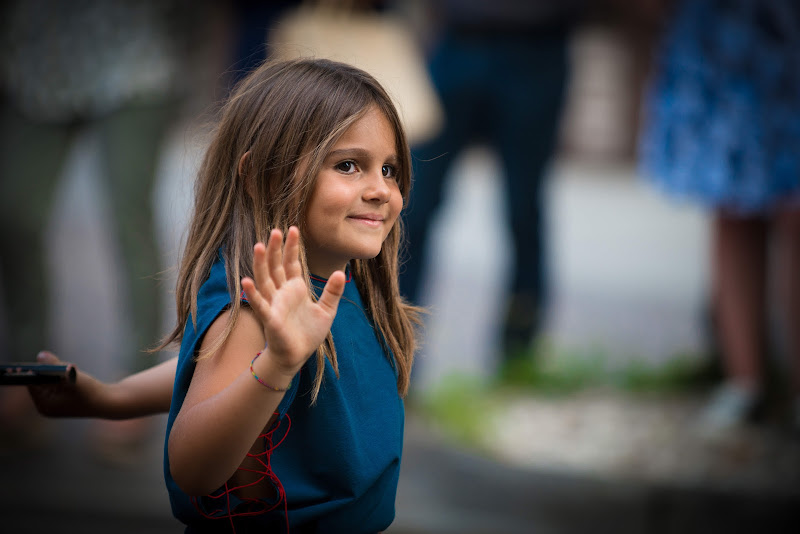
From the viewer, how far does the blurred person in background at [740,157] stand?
2.79 meters

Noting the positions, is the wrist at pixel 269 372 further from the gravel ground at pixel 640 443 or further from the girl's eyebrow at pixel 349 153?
the gravel ground at pixel 640 443

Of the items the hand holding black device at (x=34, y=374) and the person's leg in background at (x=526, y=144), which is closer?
the hand holding black device at (x=34, y=374)

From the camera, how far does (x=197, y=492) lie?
101cm

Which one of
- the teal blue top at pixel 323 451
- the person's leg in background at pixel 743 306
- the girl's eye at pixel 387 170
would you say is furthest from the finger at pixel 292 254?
the person's leg in background at pixel 743 306

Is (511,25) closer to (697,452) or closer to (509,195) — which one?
(509,195)

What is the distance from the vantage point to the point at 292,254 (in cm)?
97

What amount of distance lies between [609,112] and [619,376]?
14.2ft

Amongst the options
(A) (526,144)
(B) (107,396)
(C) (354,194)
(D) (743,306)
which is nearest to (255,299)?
(C) (354,194)

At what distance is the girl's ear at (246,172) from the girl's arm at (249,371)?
0.57 feet

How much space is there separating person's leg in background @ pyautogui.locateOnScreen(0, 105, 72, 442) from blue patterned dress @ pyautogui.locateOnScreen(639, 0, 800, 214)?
206 cm

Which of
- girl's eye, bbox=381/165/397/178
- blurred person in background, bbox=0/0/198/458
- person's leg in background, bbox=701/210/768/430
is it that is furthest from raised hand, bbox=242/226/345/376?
person's leg in background, bbox=701/210/768/430

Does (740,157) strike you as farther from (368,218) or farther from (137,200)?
(368,218)

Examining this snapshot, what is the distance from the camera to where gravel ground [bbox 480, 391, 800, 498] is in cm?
275

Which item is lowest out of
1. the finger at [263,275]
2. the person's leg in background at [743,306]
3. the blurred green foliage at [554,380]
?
the blurred green foliage at [554,380]
